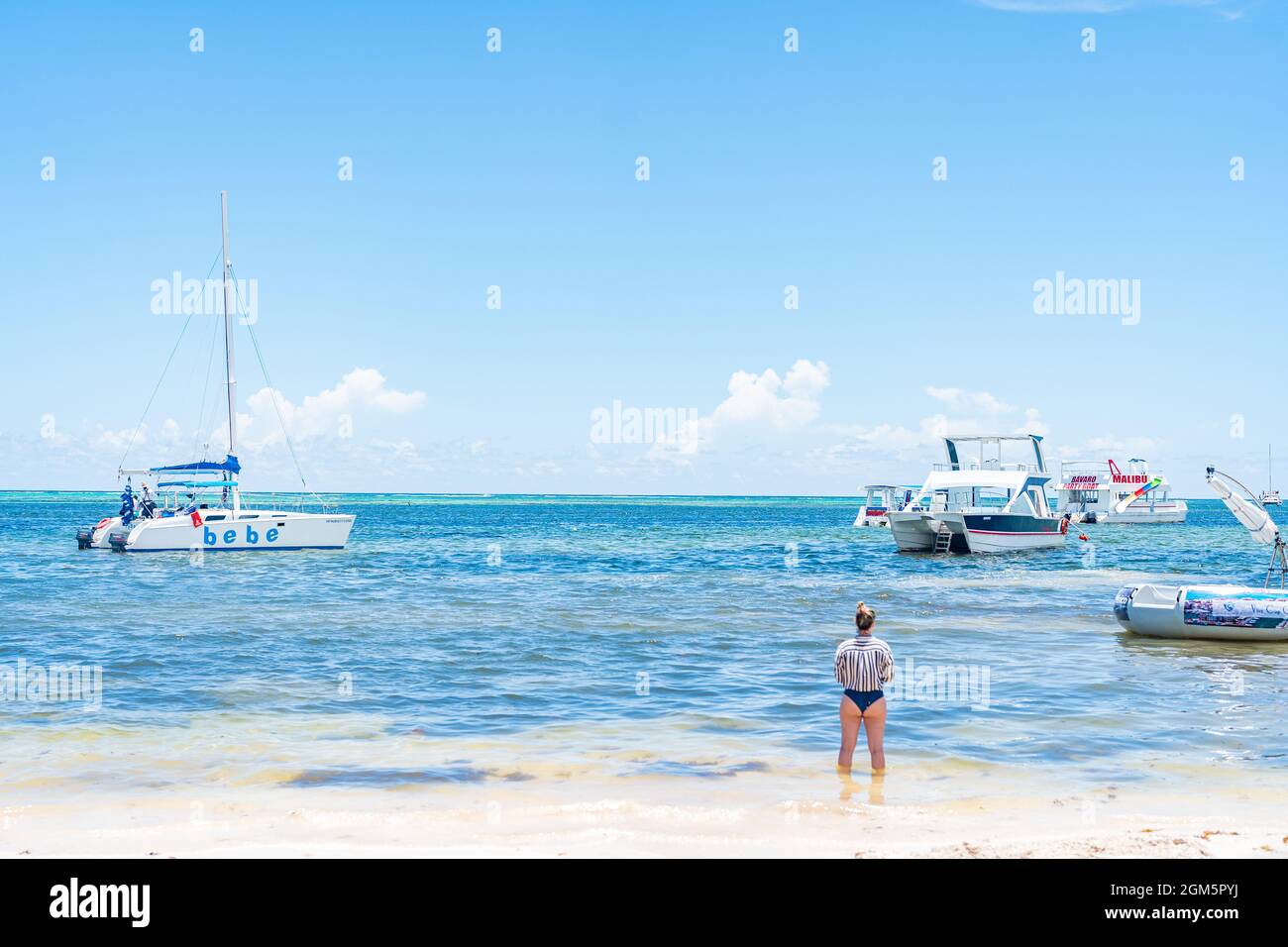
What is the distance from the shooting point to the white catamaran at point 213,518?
47.8 metres

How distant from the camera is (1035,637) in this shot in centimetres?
2252

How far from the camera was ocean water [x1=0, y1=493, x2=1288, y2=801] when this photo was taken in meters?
11.9

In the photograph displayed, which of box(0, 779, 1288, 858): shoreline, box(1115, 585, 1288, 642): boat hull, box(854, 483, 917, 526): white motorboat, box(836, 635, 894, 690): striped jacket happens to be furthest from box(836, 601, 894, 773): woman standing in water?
box(854, 483, 917, 526): white motorboat

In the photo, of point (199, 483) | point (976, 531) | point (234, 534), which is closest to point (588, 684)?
point (976, 531)

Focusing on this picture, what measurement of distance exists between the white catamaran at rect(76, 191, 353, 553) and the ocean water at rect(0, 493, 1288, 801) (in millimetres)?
10464

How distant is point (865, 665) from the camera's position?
10.7 metres

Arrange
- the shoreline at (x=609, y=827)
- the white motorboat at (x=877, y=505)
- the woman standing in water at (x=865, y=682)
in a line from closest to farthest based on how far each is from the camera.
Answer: the shoreline at (x=609, y=827) → the woman standing in water at (x=865, y=682) → the white motorboat at (x=877, y=505)

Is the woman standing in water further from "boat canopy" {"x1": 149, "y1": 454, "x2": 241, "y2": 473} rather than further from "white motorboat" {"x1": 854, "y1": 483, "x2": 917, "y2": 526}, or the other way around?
"white motorboat" {"x1": 854, "y1": 483, "x2": 917, "y2": 526}

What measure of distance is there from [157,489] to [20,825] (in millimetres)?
44772

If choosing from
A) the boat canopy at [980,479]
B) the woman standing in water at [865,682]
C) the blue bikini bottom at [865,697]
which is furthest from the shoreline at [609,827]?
the boat canopy at [980,479]

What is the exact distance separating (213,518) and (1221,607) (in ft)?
137

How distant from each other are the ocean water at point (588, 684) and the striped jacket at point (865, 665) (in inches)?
48.0

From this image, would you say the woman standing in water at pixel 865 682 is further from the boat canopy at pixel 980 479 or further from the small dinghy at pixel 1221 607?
the boat canopy at pixel 980 479
